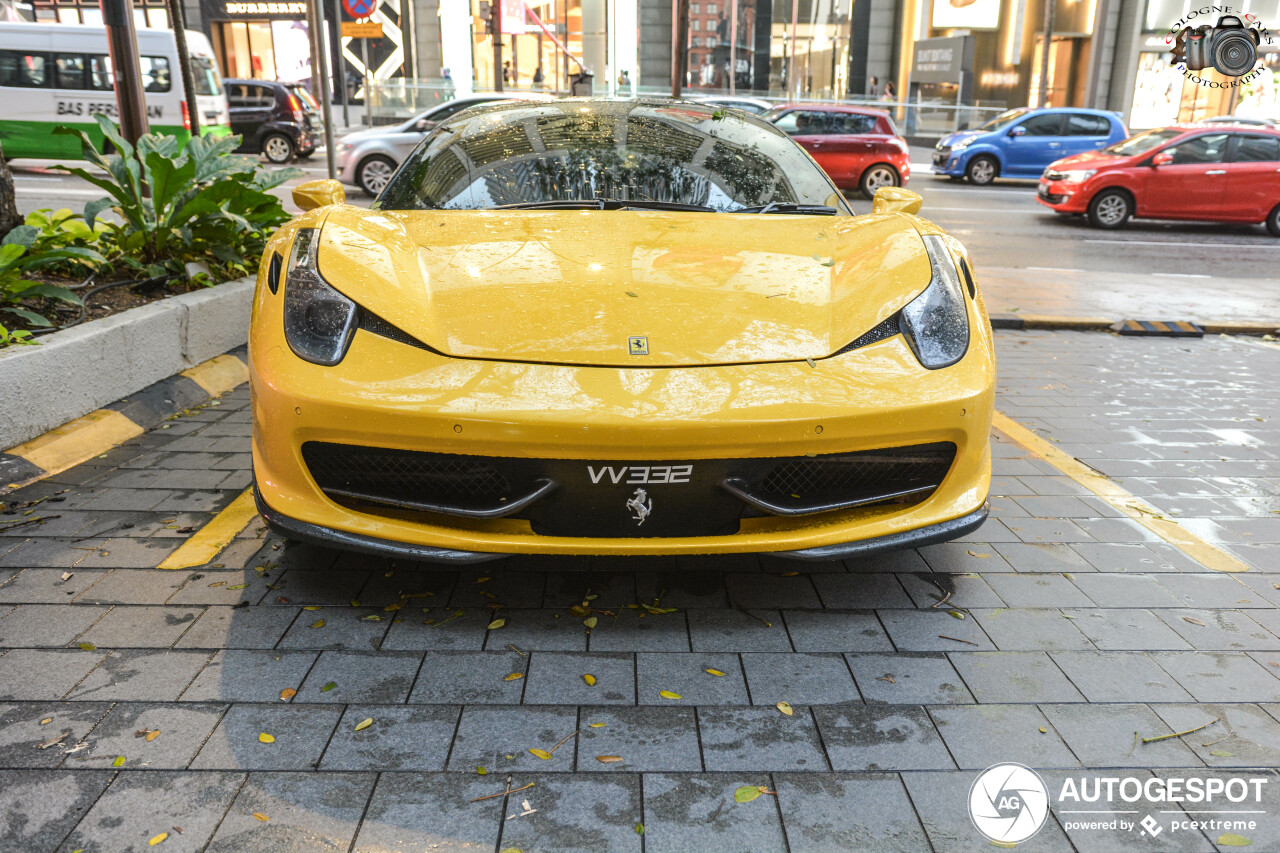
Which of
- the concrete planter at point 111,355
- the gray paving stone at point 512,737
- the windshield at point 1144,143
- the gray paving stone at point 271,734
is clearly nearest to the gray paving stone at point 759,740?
the gray paving stone at point 512,737

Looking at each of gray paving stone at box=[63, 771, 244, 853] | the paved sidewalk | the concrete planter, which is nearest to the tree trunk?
the concrete planter

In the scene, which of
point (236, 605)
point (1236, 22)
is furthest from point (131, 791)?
point (1236, 22)

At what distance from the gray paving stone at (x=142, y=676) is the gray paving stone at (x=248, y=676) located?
0.03 m

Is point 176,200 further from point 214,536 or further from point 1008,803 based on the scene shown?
point 1008,803

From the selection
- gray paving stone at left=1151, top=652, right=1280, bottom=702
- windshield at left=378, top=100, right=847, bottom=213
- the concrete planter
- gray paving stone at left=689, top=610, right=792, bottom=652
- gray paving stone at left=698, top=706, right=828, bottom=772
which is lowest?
gray paving stone at left=1151, top=652, right=1280, bottom=702

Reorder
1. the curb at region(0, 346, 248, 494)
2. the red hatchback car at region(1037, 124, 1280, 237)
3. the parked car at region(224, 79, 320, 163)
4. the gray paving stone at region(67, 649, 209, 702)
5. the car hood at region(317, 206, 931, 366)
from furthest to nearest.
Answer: the parked car at region(224, 79, 320, 163) → the red hatchback car at region(1037, 124, 1280, 237) → the curb at region(0, 346, 248, 494) → the car hood at region(317, 206, 931, 366) → the gray paving stone at region(67, 649, 209, 702)

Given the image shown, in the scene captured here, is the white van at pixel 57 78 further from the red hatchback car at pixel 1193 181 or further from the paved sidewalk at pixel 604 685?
the paved sidewalk at pixel 604 685

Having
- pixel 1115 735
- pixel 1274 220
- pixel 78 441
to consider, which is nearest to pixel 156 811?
pixel 1115 735

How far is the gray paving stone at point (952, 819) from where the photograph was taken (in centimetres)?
182

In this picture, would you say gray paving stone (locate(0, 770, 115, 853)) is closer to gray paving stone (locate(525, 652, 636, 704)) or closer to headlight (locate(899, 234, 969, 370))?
gray paving stone (locate(525, 652, 636, 704))

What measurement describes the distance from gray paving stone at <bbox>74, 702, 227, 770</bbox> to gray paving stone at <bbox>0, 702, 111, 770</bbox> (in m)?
0.03

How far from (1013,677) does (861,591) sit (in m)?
0.56

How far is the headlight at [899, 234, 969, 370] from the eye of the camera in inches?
102

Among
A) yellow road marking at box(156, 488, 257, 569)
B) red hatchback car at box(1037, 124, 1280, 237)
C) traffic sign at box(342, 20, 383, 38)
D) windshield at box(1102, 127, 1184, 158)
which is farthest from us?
traffic sign at box(342, 20, 383, 38)
